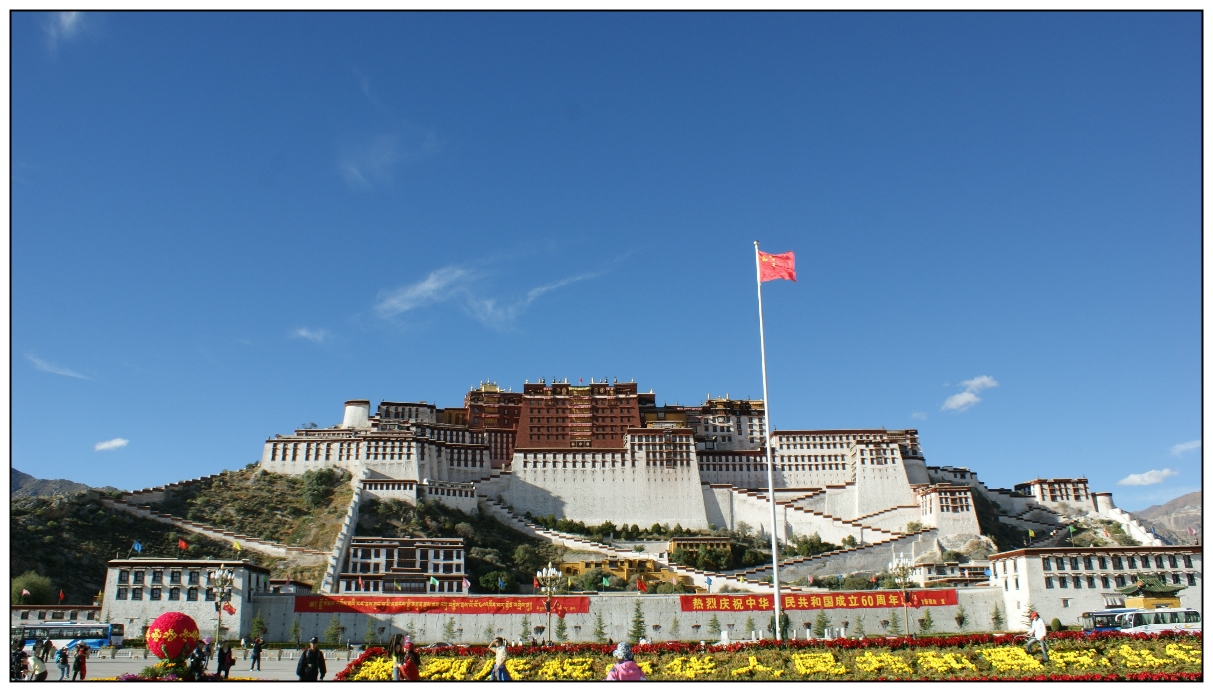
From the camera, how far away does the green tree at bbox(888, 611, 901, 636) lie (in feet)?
135

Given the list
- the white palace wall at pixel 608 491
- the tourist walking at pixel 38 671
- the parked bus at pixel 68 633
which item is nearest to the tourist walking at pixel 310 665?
the tourist walking at pixel 38 671

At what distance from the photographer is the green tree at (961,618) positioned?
44062 mm

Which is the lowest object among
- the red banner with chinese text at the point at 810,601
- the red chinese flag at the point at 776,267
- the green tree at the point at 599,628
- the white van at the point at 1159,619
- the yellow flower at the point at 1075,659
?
the green tree at the point at 599,628

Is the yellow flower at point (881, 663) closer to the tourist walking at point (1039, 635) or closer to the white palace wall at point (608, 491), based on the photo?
the tourist walking at point (1039, 635)

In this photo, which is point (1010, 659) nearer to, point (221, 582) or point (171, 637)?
point (171, 637)

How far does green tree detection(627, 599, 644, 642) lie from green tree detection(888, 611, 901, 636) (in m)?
12.6

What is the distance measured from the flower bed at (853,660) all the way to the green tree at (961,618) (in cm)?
1995

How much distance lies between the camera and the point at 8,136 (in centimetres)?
1647

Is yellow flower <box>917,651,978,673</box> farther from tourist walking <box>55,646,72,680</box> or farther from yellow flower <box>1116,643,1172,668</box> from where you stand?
tourist walking <box>55,646,72,680</box>

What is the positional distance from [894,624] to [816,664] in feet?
70.7

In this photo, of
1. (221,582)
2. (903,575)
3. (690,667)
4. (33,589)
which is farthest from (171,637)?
(903,575)
